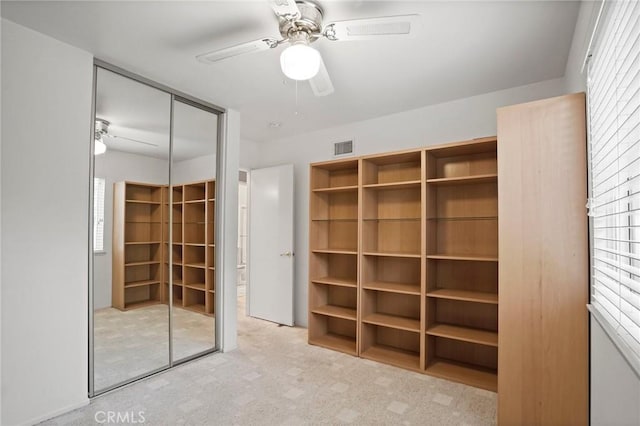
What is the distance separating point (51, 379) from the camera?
7.25 ft

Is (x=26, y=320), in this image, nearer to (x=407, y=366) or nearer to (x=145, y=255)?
(x=145, y=255)

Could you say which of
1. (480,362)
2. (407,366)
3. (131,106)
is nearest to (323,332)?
(407,366)

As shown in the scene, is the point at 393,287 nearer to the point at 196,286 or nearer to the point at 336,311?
the point at 336,311

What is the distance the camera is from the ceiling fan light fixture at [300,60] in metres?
1.78

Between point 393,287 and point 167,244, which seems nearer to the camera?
point 167,244

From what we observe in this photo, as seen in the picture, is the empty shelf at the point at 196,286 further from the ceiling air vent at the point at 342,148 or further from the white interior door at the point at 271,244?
the ceiling air vent at the point at 342,148

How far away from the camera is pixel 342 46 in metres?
2.33

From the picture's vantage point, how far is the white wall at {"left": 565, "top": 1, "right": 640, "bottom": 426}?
3.54 ft

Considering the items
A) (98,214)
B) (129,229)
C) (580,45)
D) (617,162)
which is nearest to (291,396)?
(129,229)

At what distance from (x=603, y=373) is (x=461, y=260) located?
5.57 feet

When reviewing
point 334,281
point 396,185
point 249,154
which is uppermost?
point 249,154

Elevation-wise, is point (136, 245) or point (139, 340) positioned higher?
point (136, 245)

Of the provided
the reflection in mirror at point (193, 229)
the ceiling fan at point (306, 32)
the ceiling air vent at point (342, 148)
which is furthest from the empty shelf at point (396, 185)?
the reflection in mirror at point (193, 229)

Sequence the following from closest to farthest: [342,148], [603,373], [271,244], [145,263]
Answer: [603,373], [145,263], [342,148], [271,244]
